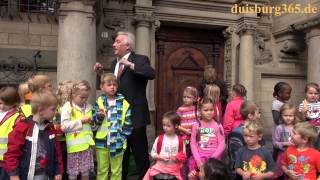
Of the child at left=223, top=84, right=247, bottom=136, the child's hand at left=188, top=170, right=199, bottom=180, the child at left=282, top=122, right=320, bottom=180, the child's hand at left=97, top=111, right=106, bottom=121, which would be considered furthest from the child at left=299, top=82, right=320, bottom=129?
the child's hand at left=97, top=111, right=106, bottom=121

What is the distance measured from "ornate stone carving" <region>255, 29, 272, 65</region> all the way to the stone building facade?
1.0 inches

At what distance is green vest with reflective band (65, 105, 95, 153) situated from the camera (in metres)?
3.58

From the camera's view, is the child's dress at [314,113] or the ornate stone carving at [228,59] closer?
the child's dress at [314,113]

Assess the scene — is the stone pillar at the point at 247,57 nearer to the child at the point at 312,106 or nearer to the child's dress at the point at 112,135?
the child at the point at 312,106

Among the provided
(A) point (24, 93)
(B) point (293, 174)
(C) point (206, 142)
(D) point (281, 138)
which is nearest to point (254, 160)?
(B) point (293, 174)

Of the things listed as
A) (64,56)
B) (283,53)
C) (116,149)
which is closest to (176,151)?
(116,149)

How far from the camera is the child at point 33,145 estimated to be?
117 inches

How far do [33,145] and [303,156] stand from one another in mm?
2540

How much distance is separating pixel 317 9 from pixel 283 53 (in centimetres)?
146

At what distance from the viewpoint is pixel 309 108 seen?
461 centimetres

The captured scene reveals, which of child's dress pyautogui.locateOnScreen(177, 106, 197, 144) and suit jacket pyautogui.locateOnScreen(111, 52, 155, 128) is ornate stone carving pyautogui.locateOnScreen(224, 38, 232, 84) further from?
suit jacket pyautogui.locateOnScreen(111, 52, 155, 128)

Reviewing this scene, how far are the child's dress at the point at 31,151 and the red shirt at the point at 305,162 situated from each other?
230cm

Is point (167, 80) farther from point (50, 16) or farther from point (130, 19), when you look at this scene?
point (50, 16)

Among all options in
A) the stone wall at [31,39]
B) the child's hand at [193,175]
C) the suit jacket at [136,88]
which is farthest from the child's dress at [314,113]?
the stone wall at [31,39]
